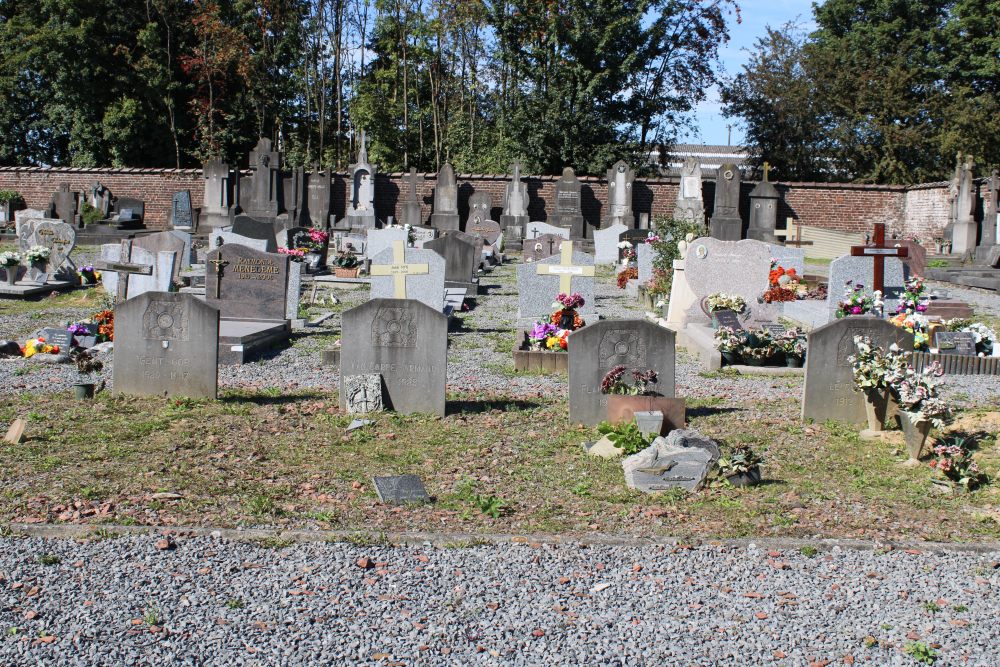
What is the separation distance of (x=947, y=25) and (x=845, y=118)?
4734mm

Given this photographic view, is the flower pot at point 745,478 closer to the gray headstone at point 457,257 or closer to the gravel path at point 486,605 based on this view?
the gravel path at point 486,605

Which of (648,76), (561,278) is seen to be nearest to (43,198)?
Result: (648,76)

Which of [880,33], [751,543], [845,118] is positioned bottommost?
[751,543]

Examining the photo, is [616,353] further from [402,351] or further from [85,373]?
[85,373]

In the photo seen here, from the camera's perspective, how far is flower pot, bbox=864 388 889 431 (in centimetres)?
802

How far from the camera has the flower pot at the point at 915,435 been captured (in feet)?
23.6

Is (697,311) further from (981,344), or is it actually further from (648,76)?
(648,76)

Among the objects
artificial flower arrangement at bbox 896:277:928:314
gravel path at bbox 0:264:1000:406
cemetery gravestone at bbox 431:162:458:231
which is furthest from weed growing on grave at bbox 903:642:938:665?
cemetery gravestone at bbox 431:162:458:231

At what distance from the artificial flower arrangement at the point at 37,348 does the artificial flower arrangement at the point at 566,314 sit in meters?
5.65

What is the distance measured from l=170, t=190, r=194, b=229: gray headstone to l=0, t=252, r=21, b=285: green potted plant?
48.5 ft

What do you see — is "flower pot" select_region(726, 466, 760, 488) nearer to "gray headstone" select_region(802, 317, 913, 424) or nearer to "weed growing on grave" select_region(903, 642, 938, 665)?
"gray headstone" select_region(802, 317, 913, 424)

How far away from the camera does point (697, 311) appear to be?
13562 mm

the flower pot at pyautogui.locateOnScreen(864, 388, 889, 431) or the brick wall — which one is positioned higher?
the brick wall

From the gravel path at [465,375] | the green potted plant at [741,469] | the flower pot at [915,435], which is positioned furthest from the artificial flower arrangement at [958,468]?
the gravel path at [465,375]
